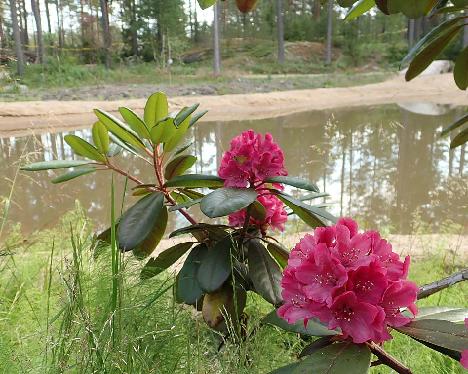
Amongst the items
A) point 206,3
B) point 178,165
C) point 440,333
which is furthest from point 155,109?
point 440,333

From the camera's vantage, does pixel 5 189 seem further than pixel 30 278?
Yes

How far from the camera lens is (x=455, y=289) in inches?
81.1

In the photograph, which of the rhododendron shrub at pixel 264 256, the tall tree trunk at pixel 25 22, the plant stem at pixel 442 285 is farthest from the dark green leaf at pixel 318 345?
the tall tree trunk at pixel 25 22

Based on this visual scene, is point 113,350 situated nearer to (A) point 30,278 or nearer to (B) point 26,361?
(B) point 26,361

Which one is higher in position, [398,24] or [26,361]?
[398,24]

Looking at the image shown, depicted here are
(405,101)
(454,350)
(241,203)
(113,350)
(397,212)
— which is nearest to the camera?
(454,350)

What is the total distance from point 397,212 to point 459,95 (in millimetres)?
12469

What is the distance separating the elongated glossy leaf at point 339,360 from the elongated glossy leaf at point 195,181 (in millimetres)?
559

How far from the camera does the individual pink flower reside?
1.15 meters

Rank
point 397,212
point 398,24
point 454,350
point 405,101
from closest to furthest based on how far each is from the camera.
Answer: point 454,350 → point 397,212 → point 405,101 → point 398,24

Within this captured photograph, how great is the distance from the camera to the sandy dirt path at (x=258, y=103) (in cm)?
1015

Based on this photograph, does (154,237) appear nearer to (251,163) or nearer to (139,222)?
(139,222)

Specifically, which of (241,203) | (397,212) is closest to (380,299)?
(241,203)

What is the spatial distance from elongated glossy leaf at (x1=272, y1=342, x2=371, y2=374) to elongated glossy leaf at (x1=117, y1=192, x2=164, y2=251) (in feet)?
1.78
